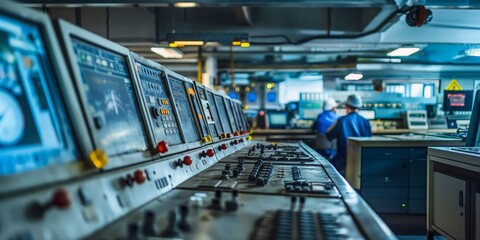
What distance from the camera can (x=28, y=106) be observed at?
0.81 m

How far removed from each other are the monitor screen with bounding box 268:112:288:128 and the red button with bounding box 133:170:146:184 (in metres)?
7.26

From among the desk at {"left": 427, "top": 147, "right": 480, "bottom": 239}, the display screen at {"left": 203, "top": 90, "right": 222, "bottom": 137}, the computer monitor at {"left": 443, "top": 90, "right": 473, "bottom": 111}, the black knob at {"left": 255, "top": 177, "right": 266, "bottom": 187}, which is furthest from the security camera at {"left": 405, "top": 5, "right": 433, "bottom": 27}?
the black knob at {"left": 255, "top": 177, "right": 266, "bottom": 187}

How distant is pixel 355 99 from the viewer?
5.62 meters

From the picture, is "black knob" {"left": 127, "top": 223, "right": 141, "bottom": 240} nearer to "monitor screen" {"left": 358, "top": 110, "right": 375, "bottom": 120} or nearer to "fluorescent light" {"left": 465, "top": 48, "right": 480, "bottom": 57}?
"fluorescent light" {"left": 465, "top": 48, "right": 480, "bottom": 57}

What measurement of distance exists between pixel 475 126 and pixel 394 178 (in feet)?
5.14

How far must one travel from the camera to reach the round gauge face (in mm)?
738

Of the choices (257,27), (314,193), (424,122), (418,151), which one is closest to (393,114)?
(424,122)

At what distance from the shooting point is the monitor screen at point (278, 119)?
830 centimetres

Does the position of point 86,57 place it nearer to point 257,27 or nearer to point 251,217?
point 251,217

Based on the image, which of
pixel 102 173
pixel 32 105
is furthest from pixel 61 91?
pixel 102 173

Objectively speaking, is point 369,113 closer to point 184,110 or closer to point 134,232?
point 184,110

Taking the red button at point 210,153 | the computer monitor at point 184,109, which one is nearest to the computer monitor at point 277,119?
the computer monitor at point 184,109

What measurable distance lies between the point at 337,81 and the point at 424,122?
2040 millimetres

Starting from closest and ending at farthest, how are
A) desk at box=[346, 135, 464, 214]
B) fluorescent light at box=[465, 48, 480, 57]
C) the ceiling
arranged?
fluorescent light at box=[465, 48, 480, 57] < desk at box=[346, 135, 464, 214] < the ceiling
